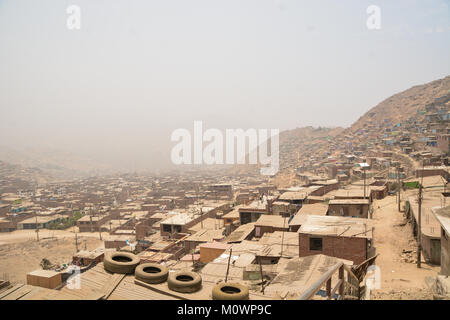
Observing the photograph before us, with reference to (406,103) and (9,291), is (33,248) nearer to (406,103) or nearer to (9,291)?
(9,291)

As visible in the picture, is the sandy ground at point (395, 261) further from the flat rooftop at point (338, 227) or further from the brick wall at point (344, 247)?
the flat rooftop at point (338, 227)

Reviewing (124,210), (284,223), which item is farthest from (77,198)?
(284,223)

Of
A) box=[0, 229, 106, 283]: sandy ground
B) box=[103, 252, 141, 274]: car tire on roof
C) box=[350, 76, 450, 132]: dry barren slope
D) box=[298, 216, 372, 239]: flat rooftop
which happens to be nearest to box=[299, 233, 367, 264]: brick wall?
box=[298, 216, 372, 239]: flat rooftop

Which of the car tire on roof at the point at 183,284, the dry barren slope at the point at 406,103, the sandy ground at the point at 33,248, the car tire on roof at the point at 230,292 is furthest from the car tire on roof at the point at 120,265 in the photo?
the dry barren slope at the point at 406,103

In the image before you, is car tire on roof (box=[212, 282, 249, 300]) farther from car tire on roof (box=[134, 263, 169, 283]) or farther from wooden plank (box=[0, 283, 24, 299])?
wooden plank (box=[0, 283, 24, 299])

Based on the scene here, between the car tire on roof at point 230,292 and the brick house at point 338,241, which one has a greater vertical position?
the car tire on roof at point 230,292

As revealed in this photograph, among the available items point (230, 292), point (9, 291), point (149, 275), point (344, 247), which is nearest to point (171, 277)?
point (149, 275)
